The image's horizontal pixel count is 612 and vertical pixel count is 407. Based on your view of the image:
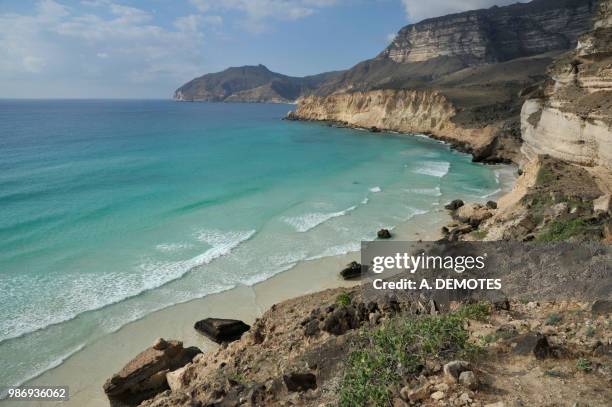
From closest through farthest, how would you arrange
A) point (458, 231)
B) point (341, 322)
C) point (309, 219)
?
1. point (341, 322)
2. point (458, 231)
3. point (309, 219)

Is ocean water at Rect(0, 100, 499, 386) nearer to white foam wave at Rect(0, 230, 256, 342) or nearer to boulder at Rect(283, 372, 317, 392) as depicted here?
white foam wave at Rect(0, 230, 256, 342)

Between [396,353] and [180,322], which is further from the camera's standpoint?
[180,322]

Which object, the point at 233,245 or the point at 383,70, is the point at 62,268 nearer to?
the point at 233,245

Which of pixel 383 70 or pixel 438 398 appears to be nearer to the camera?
pixel 438 398

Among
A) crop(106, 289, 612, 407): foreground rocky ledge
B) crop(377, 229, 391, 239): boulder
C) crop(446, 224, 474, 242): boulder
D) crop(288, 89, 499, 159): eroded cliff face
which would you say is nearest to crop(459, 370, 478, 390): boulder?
crop(106, 289, 612, 407): foreground rocky ledge

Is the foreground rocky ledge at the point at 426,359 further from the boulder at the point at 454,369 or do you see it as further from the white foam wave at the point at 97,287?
the white foam wave at the point at 97,287

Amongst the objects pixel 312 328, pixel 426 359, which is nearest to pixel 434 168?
pixel 312 328

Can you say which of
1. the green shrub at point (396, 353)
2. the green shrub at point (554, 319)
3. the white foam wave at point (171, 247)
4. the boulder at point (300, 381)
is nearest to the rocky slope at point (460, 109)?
the white foam wave at point (171, 247)

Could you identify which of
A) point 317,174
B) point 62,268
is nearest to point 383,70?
point 317,174

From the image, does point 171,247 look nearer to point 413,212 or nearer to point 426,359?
point 413,212
